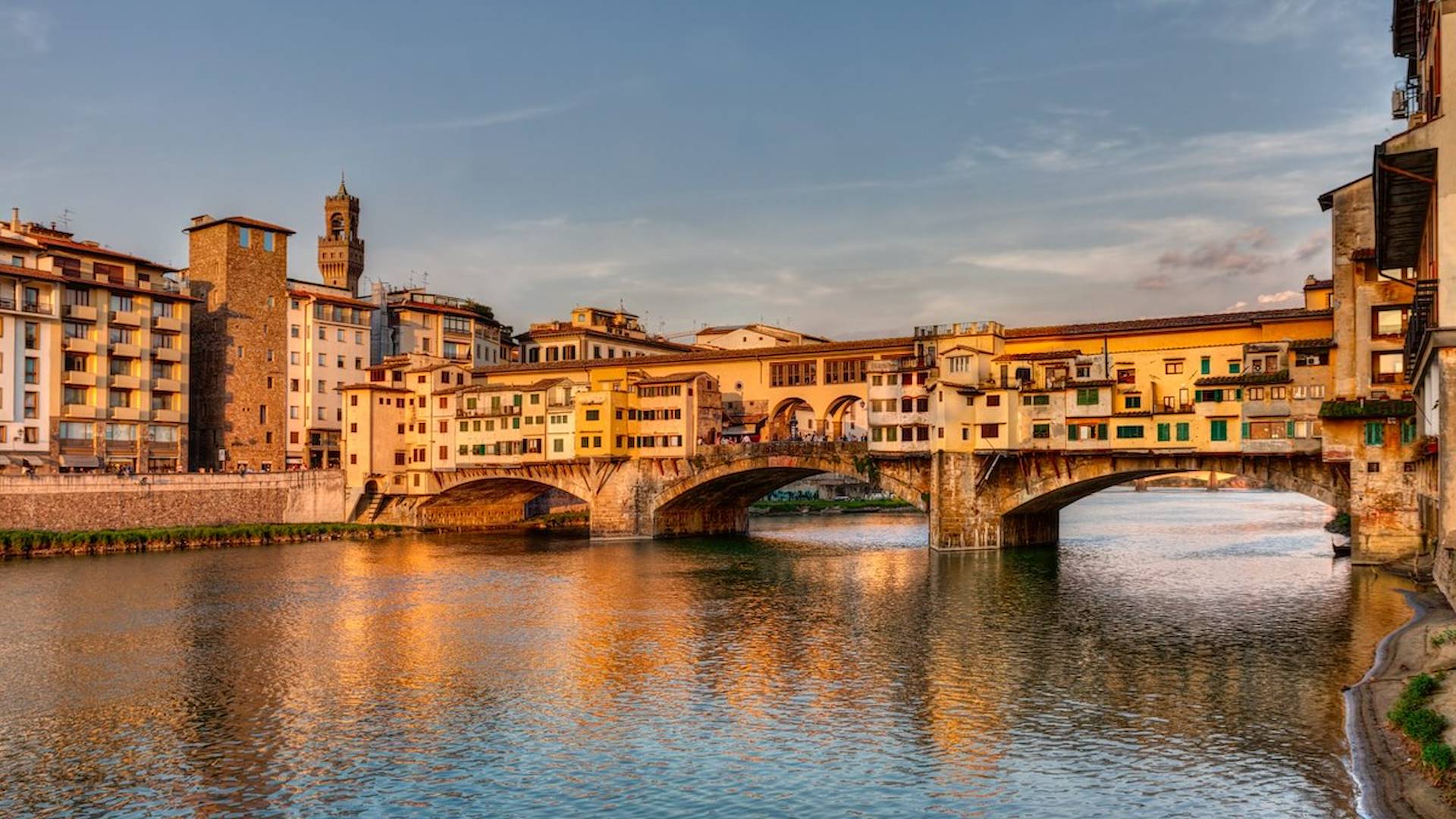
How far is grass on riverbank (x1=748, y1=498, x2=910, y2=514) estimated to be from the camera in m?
121

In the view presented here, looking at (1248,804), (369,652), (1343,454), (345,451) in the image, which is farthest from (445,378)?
(1248,804)

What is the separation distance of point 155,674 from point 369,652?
248 inches

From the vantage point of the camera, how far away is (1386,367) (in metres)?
52.2

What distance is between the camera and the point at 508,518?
102 meters

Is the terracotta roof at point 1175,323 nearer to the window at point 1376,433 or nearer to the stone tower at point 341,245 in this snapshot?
the window at point 1376,433

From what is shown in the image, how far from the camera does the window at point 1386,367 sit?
5197 centimetres

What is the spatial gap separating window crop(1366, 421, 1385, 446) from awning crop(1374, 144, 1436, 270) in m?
18.5

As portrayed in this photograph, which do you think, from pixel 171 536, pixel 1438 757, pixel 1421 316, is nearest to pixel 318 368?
pixel 171 536

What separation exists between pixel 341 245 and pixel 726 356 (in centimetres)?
5713

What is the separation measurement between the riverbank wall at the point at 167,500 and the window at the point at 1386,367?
230 feet

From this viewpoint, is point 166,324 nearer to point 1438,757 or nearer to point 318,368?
point 318,368

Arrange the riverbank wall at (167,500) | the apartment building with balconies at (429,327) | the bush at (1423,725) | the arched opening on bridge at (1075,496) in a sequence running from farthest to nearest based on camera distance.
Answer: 1. the apartment building with balconies at (429,327)
2. the riverbank wall at (167,500)
3. the arched opening on bridge at (1075,496)
4. the bush at (1423,725)

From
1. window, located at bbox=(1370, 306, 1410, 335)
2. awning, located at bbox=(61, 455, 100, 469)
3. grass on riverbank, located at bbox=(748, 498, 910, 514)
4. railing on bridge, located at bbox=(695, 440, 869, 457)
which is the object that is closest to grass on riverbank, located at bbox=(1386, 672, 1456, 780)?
window, located at bbox=(1370, 306, 1410, 335)

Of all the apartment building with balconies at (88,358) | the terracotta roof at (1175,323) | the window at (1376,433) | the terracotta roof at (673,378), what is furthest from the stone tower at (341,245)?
the window at (1376,433)
